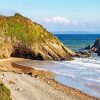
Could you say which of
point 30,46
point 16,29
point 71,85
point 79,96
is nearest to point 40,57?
point 30,46

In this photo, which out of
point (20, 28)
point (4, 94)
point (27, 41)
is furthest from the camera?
point (20, 28)

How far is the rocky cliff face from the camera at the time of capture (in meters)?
72.2

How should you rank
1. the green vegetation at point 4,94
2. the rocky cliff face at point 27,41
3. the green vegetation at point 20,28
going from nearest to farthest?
the green vegetation at point 4,94 → the rocky cliff face at point 27,41 → the green vegetation at point 20,28

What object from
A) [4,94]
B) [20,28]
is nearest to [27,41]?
[20,28]

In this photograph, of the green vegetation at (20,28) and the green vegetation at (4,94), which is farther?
the green vegetation at (20,28)

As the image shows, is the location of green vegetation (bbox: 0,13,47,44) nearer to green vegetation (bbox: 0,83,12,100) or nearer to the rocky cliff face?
the rocky cliff face

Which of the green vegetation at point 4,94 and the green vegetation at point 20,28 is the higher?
the green vegetation at point 20,28

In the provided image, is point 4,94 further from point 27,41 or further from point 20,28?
point 20,28

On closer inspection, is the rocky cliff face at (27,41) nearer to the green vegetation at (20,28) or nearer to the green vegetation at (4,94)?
the green vegetation at (20,28)

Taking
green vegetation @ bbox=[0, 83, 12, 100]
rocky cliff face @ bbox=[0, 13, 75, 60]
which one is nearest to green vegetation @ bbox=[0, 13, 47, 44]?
A: rocky cliff face @ bbox=[0, 13, 75, 60]

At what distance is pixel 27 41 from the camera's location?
74875 mm

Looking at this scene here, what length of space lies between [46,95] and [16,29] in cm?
4375

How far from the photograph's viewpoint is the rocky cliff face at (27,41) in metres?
72.2

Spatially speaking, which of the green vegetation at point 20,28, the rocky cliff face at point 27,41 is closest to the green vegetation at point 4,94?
the rocky cliff face at point 27,41
